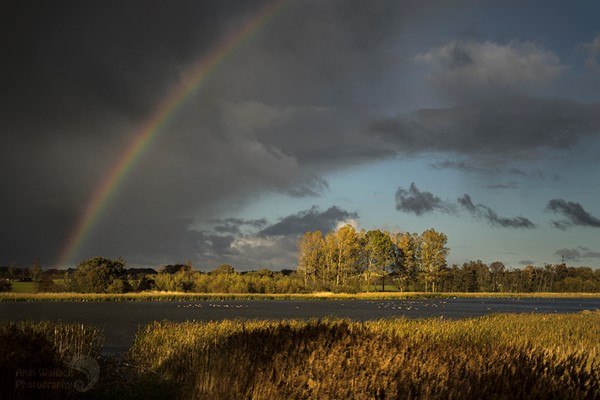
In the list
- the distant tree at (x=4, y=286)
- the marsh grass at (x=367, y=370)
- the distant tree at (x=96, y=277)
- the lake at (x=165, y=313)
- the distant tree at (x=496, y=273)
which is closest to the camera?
the marsh grass at (x=367, y=370)

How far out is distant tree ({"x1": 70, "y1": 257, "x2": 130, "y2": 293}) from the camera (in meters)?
101

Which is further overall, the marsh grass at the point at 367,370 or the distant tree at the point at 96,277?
the distant tree at the point at 96,277

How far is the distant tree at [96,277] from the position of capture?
101 m

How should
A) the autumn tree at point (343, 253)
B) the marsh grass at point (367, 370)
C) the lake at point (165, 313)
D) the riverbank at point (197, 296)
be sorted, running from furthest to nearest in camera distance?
the autumn tree at point (343, 253) → the riverbank at point (197, 296) → the lake at point (165, 313) → the marsh grass at point (367, 370)

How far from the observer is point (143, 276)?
114 meters

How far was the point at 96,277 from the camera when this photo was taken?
10138 centimetres

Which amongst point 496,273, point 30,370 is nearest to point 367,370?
point 30,370

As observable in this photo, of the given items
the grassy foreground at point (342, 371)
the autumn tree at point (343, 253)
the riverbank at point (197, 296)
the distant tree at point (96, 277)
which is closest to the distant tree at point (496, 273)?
the riverbank at point (197, 296)

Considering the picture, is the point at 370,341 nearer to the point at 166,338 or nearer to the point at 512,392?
the point at 512,392

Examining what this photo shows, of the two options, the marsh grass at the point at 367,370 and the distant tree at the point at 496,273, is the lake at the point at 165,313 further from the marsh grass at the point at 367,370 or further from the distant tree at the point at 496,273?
the distant tree at the point at 496,273

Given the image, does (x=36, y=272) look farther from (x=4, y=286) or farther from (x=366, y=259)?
(x=366, y=259)

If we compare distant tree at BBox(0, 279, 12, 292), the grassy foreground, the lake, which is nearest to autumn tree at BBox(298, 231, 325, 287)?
the lake

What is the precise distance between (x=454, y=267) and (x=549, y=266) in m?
37.3

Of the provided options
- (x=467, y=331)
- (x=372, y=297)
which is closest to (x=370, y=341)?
(x=467, y=331)
